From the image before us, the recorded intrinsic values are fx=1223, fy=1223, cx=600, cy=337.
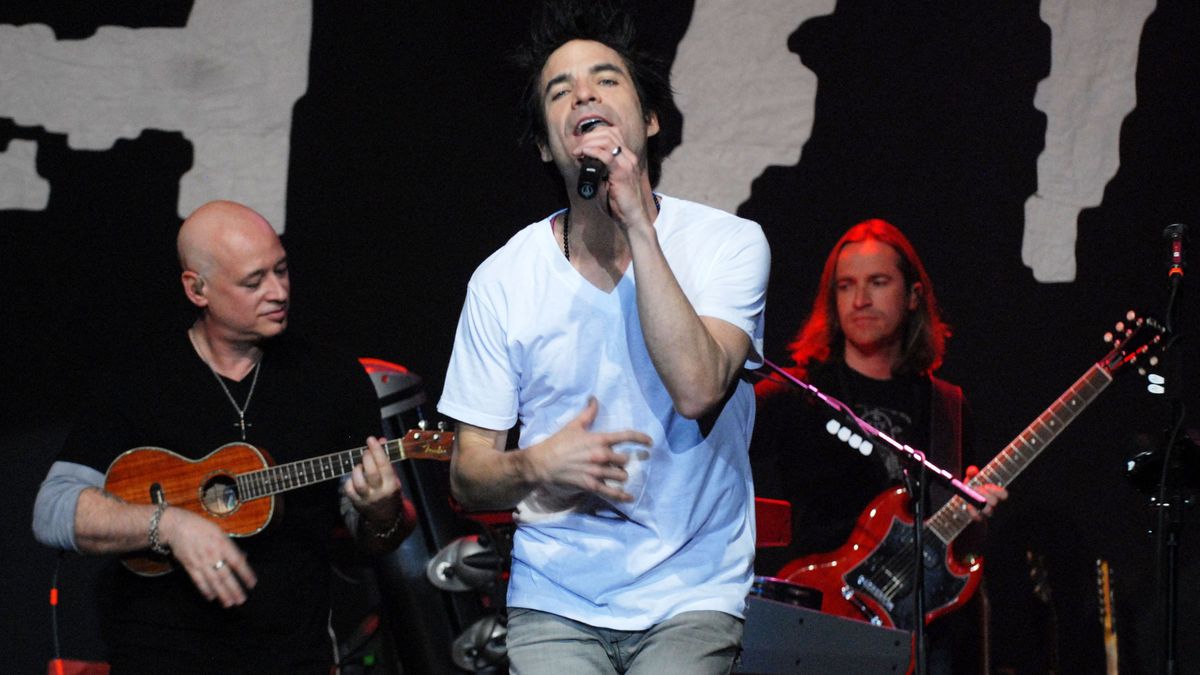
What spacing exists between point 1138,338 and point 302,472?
305cm

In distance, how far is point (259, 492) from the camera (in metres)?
3.77

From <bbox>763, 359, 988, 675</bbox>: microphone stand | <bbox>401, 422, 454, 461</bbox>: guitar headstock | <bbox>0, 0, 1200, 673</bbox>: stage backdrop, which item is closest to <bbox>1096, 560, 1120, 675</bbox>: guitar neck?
<bbox>0, 0, 1200, 673</bbox>: stage backdrop

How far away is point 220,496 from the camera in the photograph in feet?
12.6

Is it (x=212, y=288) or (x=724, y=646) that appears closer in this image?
(x=724, y=646)

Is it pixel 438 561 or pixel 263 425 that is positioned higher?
pixel 263 425

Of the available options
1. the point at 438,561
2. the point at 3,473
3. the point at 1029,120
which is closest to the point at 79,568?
the point at 3,473

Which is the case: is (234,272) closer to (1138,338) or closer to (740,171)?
(740,171)

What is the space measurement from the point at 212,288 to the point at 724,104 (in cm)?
245

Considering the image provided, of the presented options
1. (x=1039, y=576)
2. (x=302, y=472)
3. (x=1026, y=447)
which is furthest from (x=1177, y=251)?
(x=302, y=472)

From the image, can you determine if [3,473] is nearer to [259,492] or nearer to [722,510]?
[259,492]

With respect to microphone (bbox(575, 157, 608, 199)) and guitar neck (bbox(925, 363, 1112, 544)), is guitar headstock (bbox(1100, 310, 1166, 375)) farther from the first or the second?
microphone (bbox(575, 157, 608, 199))

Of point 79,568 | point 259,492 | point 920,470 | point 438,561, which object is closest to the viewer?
point 920,470

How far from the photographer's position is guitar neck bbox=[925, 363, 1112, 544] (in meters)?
4.68

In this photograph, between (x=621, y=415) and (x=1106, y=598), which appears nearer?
(x=621, y=415)
